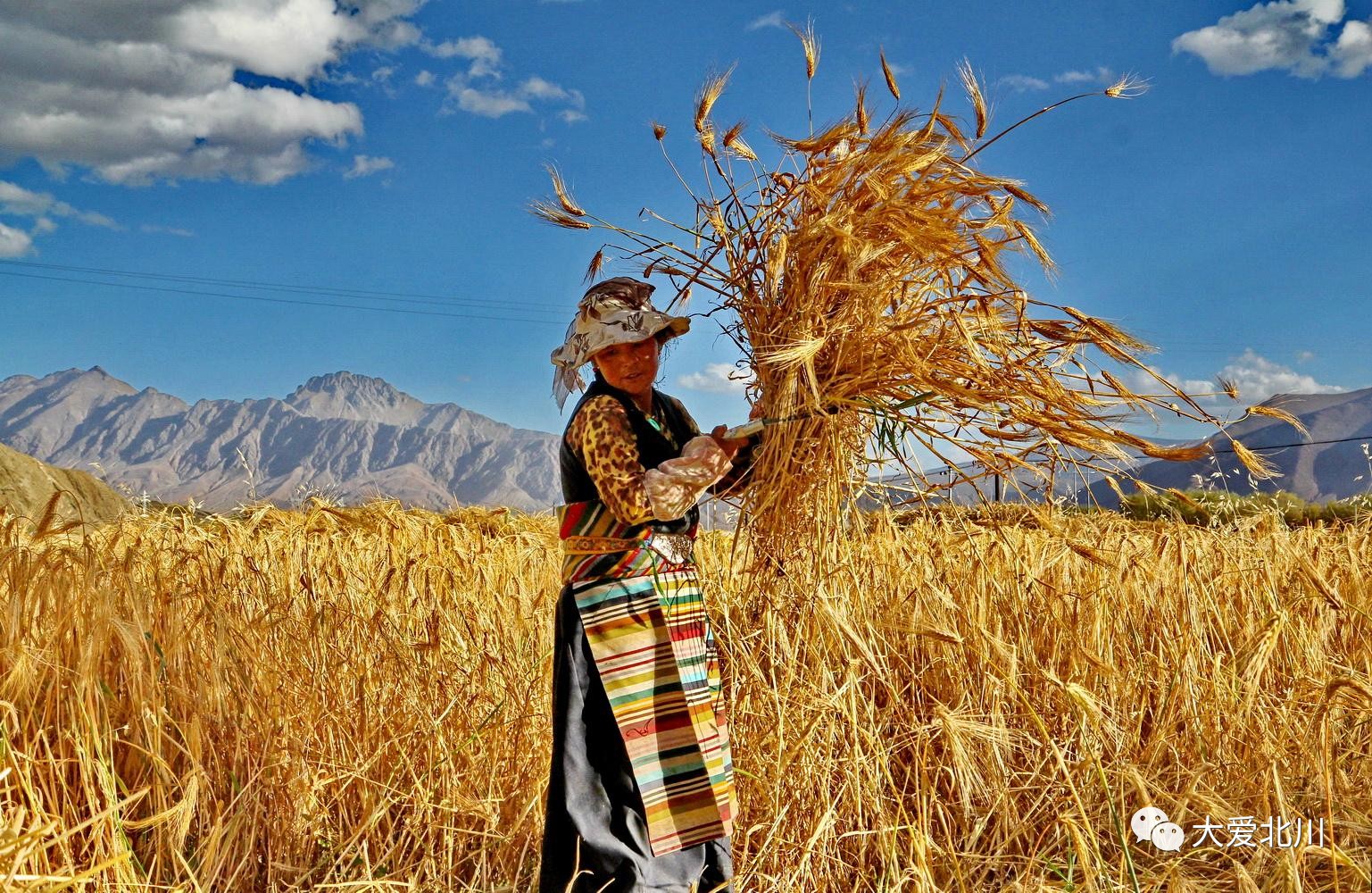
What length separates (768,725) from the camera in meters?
2.36

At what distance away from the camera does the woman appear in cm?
207

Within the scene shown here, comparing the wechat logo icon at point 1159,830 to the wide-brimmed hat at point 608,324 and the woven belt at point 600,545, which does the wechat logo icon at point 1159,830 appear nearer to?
the woven belt at point 600,545

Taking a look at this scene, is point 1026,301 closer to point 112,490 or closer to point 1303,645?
point 1303,645

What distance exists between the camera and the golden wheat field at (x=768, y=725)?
2266 millimetres

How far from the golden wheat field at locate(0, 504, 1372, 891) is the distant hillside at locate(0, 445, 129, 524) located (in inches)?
200

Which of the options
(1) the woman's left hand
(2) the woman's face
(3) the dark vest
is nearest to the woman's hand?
(1) the woman's left hand

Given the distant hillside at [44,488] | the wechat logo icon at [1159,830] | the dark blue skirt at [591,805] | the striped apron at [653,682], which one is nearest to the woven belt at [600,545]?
the striped apron at [653,682]

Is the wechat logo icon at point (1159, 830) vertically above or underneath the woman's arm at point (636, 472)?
underneath

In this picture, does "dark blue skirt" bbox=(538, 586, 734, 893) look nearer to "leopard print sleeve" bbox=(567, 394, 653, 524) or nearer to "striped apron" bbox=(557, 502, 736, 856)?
"striped apron" bbox=(557, 502, 736, 856)

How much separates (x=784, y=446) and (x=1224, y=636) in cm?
208

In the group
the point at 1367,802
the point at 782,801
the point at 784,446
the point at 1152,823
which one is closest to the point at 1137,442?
the point at 784,446

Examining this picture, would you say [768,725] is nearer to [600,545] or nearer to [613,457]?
[600,545]

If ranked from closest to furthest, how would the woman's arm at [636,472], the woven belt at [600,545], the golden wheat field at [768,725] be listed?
the woman's arm at [636,472], the woven belt at [600,545], the golden wheat field at [768,725]

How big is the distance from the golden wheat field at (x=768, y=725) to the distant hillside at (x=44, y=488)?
5075 millimetres
